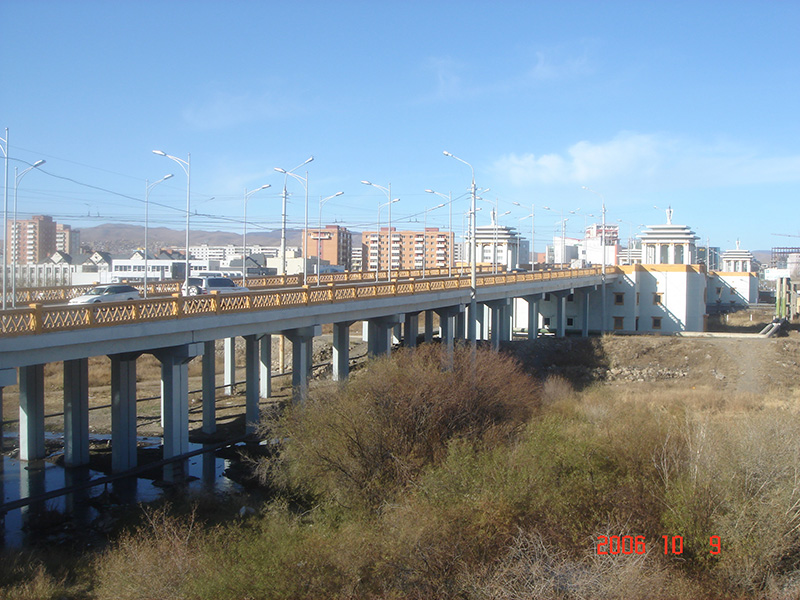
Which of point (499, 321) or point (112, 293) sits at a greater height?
point (112, 293)

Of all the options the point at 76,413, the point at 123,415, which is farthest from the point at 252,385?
the point at 76,413

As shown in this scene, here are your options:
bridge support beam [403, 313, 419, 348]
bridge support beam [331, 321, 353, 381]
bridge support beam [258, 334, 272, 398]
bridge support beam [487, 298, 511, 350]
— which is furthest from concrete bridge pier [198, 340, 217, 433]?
bridge support beam [487, 298, 511, 350]

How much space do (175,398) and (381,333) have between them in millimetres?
11832

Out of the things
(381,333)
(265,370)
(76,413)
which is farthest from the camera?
(265,370)

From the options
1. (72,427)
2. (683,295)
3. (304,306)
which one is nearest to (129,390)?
(72,427)

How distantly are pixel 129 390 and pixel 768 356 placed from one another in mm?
36861

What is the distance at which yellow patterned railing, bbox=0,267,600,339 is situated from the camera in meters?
14.7

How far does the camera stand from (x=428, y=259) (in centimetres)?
15175

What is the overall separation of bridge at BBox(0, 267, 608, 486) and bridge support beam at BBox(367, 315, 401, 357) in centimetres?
5

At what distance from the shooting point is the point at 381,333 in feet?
99.5

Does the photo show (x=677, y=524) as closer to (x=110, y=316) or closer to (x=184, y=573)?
(x=184, y=573)

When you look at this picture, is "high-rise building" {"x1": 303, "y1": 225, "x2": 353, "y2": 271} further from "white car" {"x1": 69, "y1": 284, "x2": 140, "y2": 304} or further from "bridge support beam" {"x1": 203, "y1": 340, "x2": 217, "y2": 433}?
"bridge support beam" {"x1": 203, "y1": 340, "x2": 217, "y2": 433}

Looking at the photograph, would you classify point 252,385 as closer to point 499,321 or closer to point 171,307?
point 171,307
